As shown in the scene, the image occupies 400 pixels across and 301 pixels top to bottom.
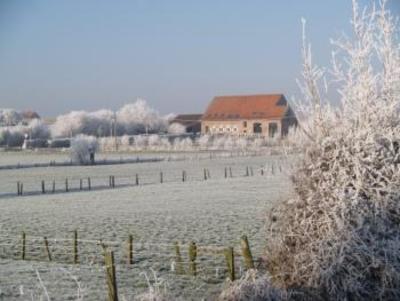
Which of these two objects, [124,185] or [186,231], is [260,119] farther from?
[186,231]

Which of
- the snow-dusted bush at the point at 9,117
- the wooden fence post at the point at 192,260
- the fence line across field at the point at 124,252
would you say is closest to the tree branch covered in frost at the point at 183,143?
the snow-dusted bush at the point at 9,117

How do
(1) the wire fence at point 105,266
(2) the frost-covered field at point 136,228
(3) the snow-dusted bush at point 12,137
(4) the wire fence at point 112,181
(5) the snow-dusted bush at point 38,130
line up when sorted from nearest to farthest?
1. (1) the wire fence at point 105,266
2. (2) the frost-covered field at point 136,228
3. (4) the wire fence at point 112,181
4. (3) the snow-dusted bush at point 12,137
5. (5) the snow-dusted bush at point 38,130

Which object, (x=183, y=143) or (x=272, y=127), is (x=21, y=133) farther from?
(x=272, y=127)

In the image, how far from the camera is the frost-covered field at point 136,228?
15.1 meters

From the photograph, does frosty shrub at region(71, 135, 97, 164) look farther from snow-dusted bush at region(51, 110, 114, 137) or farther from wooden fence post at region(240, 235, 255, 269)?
wooden fence post at region(240, 235, 255, 269)

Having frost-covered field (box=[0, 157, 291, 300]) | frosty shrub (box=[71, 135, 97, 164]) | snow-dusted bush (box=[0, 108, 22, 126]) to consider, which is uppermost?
snow-dusted bush (box=[0, 108, 22, 126])

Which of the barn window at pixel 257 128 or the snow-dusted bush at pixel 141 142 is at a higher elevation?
the barn window at pixel 257 128

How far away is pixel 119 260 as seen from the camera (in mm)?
19453

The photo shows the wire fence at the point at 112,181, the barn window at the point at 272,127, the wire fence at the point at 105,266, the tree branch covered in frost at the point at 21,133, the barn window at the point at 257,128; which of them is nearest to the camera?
the wire fence at the point at 105,266

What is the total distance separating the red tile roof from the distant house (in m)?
8.72

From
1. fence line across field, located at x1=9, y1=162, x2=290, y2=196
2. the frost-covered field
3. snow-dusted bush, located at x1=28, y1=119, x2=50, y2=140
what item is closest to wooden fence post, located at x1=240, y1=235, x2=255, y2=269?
the frost-covered field

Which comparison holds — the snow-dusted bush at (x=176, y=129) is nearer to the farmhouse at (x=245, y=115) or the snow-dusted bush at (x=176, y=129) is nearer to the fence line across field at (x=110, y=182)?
the farmhouse at (x=245, y=115)

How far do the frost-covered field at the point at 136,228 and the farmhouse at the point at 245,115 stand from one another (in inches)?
3798

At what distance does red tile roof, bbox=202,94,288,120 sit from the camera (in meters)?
154
